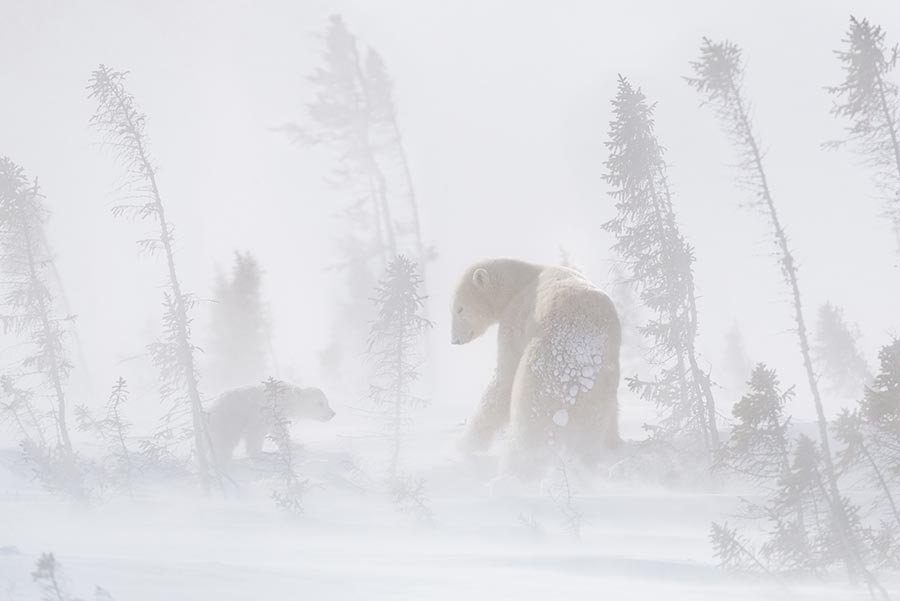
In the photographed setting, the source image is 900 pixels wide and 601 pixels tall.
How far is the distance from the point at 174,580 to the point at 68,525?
491 centimetres

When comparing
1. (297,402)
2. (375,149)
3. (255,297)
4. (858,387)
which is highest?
(375,149)

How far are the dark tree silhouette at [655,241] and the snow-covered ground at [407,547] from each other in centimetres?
665

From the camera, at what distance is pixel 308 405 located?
19.1 meters

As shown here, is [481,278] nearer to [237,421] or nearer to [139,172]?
[237,421]

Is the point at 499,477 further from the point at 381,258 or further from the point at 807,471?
the point at 381,258

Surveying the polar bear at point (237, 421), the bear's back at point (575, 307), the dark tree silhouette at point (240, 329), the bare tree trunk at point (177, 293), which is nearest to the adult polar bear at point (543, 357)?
the bear's back at point (575, 307)

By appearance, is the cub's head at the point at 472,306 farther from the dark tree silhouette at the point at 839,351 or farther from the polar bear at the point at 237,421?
the dark tree silhouette at the point at 839,351

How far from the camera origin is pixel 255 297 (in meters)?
32.4

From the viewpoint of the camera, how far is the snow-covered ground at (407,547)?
162 inches

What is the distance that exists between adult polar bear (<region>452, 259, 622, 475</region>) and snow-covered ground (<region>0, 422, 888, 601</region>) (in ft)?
1.82

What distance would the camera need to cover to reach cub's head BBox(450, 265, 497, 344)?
9.45m

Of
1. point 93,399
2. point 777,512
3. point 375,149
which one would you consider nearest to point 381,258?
point 375,149

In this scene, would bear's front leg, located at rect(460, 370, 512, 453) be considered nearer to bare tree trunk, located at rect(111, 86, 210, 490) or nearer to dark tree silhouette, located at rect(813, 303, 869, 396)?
bare tree trunk, located at rect(111, 86, 210, 490)

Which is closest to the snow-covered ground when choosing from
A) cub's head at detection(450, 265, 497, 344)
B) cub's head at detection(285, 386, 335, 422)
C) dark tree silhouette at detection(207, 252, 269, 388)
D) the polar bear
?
cub's head at detection(450, 265, 497, 344)
